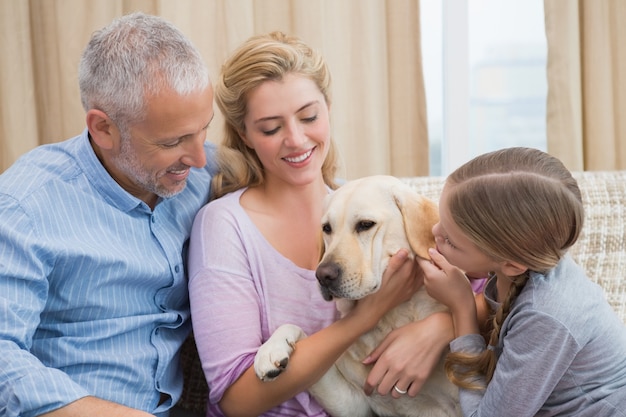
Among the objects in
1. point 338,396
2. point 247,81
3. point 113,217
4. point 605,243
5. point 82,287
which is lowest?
point 338,396

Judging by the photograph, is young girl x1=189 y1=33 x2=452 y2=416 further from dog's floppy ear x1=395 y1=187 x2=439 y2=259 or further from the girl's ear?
the girl's ear

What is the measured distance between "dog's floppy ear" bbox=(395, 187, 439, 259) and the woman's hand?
0.56 feet

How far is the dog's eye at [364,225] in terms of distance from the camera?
1.63 m

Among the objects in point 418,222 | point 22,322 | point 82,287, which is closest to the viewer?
point 22,322

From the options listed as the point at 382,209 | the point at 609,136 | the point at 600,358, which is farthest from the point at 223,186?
the point at 609,136

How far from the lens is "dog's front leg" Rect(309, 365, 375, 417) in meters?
1.72

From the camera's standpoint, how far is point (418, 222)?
166cm

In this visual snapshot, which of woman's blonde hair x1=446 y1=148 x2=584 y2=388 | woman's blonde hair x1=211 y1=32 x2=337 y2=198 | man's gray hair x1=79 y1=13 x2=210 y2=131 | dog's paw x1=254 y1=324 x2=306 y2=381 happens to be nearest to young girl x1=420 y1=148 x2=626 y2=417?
woman's blonde hair x1=446 y1=148 x2=584 y2=388

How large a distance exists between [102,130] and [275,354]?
65cm

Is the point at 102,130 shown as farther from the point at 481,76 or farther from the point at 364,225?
the point at 481,76

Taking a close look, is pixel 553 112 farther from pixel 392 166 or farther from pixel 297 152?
pixel 297 152

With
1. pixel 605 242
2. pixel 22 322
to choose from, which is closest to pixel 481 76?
pixel 605 242

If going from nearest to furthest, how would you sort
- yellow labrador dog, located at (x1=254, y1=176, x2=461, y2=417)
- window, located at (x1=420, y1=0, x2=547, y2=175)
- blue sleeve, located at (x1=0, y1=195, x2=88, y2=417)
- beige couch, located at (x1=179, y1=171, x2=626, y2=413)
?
blue sleeve, located at (x1=0, y1=195, x2=88, y2=417), yellow labrador dog, located at (x1=254, y1=176, x2=461, y2=417), beige couch, located at (x1=179, y1=171, x2=626, y2=413), window, located at (x1=420, y1=0, x2=547, y2=175)

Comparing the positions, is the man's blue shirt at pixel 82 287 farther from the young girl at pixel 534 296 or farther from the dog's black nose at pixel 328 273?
the young girl at pixel 534 296
